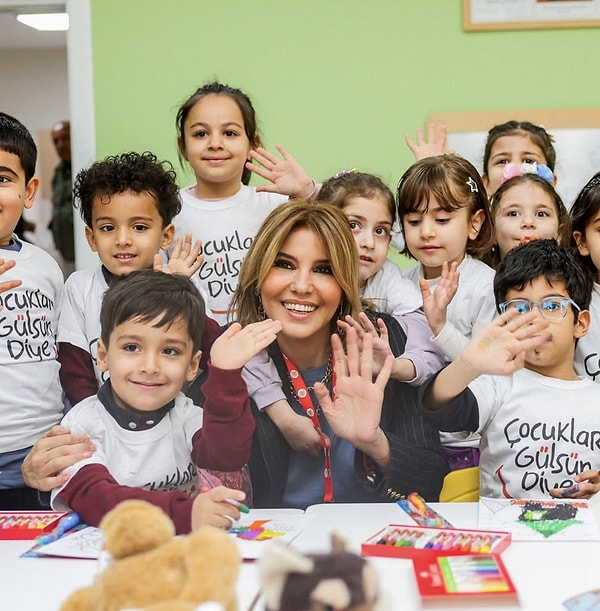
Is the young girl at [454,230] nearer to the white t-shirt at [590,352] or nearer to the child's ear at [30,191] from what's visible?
the white t-shirt at [590,352]

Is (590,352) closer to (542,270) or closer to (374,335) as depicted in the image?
(542,270)

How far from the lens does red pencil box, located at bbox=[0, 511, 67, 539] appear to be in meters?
1.22

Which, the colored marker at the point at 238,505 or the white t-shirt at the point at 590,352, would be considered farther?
the white t-shirt at the point at 590,352

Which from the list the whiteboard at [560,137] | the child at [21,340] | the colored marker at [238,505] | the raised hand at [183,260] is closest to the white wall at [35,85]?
the whiteboard at [560,137]

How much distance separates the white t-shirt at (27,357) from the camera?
1504mm

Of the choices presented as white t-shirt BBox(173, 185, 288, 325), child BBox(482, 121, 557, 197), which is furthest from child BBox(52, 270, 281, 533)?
child BBox(482, 121, 557, 197)

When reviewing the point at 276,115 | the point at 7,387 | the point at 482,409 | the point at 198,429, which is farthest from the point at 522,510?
the point at 276,115

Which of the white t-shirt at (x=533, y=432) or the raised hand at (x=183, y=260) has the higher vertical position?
the raised hand at (x=183, y=260)

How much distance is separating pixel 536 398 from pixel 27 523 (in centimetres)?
87

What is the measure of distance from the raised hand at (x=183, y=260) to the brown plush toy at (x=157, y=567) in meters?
0.81

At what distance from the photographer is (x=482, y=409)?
1.43 m

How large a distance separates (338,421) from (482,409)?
261mm

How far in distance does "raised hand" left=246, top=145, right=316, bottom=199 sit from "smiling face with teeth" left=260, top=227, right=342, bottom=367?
0.89 ft

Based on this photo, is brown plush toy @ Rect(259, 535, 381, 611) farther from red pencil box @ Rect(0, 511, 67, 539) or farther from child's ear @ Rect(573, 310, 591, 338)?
child's ear @ Rect(573, 310, 591, 338)
